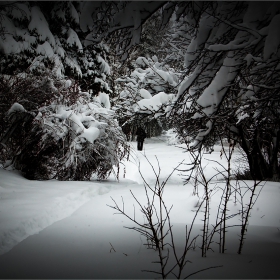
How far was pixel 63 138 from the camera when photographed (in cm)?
502

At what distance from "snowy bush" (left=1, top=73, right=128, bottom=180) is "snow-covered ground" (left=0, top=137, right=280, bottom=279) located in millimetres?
1523

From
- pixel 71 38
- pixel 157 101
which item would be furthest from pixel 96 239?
pixel 71 38

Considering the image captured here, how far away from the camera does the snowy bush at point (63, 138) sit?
16.4 feet

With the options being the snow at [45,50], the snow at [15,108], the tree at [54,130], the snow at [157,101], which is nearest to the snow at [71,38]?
the snow at [45,50]

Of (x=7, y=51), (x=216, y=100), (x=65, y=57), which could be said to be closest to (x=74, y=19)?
(x=65, y=57)

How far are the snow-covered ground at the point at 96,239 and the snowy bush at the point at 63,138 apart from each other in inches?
60.0

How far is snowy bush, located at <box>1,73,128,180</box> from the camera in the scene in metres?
4.99

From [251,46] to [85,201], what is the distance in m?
3.28

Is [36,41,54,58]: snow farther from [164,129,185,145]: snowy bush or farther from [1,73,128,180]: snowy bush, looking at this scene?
[164,129,185,145]: snowy bush

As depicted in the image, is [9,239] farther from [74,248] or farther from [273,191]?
[273,191]

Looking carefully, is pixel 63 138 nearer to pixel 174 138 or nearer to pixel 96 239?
pixel 96 239

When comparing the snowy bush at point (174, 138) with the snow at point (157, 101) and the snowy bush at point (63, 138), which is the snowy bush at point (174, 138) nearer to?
the snow at point (157, 101)

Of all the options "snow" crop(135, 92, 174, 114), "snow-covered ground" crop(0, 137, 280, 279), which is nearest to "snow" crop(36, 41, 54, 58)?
"snow" crop(135, 92, 174, 114)

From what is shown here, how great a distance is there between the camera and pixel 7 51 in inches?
297
